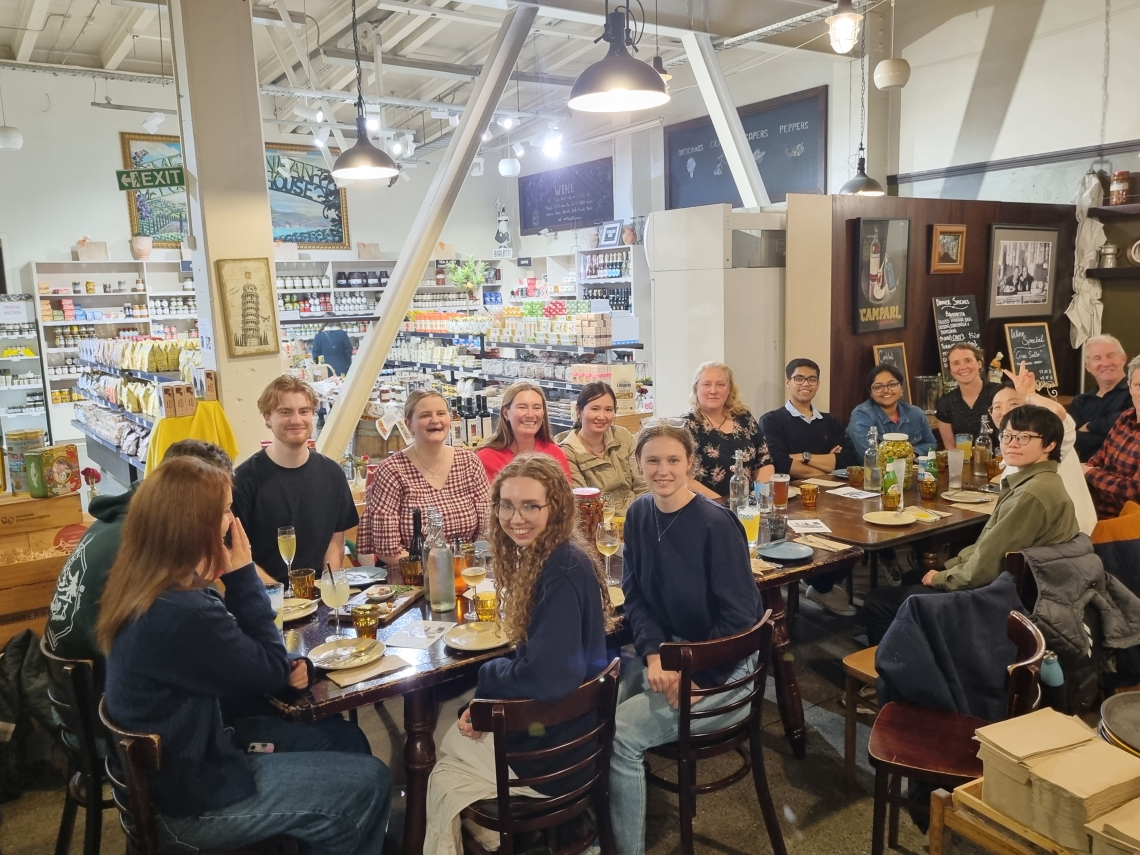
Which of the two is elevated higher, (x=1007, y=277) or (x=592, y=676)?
(x=1007, y=277)

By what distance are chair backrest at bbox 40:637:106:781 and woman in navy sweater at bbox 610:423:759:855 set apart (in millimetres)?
1552

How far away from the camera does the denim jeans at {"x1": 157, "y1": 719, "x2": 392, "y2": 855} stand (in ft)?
6.87

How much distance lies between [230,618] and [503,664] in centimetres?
73

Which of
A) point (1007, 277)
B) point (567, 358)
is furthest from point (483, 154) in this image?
point (1007, 277)

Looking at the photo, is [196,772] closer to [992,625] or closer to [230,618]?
[230,618]

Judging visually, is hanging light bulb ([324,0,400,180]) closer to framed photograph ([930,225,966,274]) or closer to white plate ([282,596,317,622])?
white plate ([282,596,317,622])

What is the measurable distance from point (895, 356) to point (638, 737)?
4497mm

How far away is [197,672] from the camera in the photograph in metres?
2.02

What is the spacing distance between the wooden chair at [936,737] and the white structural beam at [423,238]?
12.6 ft

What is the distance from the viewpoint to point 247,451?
5016 millimetres

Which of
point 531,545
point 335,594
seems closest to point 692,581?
point 531,545

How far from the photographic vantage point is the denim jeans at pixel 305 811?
2094 mm

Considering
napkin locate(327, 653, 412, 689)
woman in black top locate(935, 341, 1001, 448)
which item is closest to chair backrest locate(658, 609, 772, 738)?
napkin locate(327, 653, 412, 689)

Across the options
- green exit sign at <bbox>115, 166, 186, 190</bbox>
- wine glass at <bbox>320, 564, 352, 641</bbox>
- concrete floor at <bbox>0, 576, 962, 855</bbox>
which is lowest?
concrete floor at <bbox>0, 576, 962, 855</bbox>
